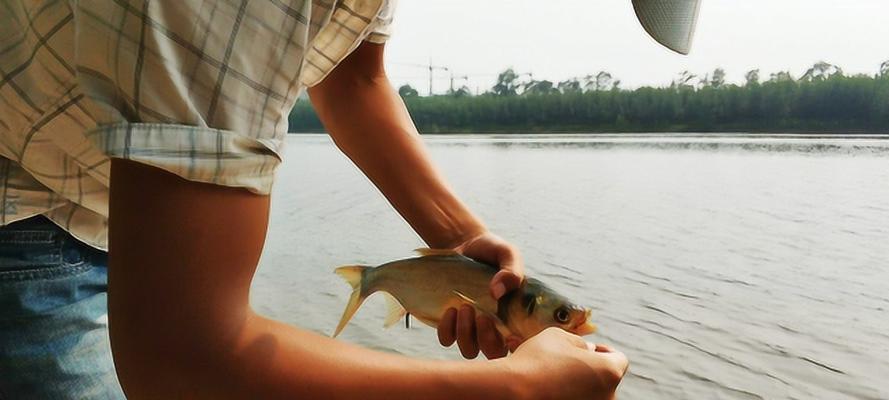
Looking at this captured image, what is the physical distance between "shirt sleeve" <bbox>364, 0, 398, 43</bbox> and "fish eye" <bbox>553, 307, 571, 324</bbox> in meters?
0.59

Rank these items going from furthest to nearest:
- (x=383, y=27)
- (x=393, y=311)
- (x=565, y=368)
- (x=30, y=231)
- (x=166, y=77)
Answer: (x=393, y=311) < (x=383, y=27) < (x=30, y=231) < (x=565, y=368) < (x=166, y=77)

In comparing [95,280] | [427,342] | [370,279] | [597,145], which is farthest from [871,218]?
[597,145]

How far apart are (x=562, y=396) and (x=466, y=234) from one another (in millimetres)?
677

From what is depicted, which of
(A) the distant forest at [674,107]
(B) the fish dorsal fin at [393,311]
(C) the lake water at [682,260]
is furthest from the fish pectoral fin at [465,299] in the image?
(A) the distant forest at [674,107]

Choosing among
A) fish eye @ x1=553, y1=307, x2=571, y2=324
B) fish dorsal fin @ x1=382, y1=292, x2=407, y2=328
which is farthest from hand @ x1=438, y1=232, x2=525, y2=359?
fish dorsal fin @ x1=382, y1=292, x2=407, y2=328

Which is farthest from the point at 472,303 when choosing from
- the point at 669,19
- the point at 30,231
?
the point at 30,231

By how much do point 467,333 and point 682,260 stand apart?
713 cm

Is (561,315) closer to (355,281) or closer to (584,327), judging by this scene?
(584,327)

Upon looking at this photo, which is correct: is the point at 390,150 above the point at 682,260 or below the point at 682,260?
above

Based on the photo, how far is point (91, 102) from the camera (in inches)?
26.8

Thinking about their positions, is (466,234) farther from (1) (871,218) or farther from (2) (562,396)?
(1) (871,218)

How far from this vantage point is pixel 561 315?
1586mm

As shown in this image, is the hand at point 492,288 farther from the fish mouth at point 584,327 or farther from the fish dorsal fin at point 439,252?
the fish mouth at point 584,327

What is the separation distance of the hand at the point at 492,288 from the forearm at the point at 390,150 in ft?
0.10
